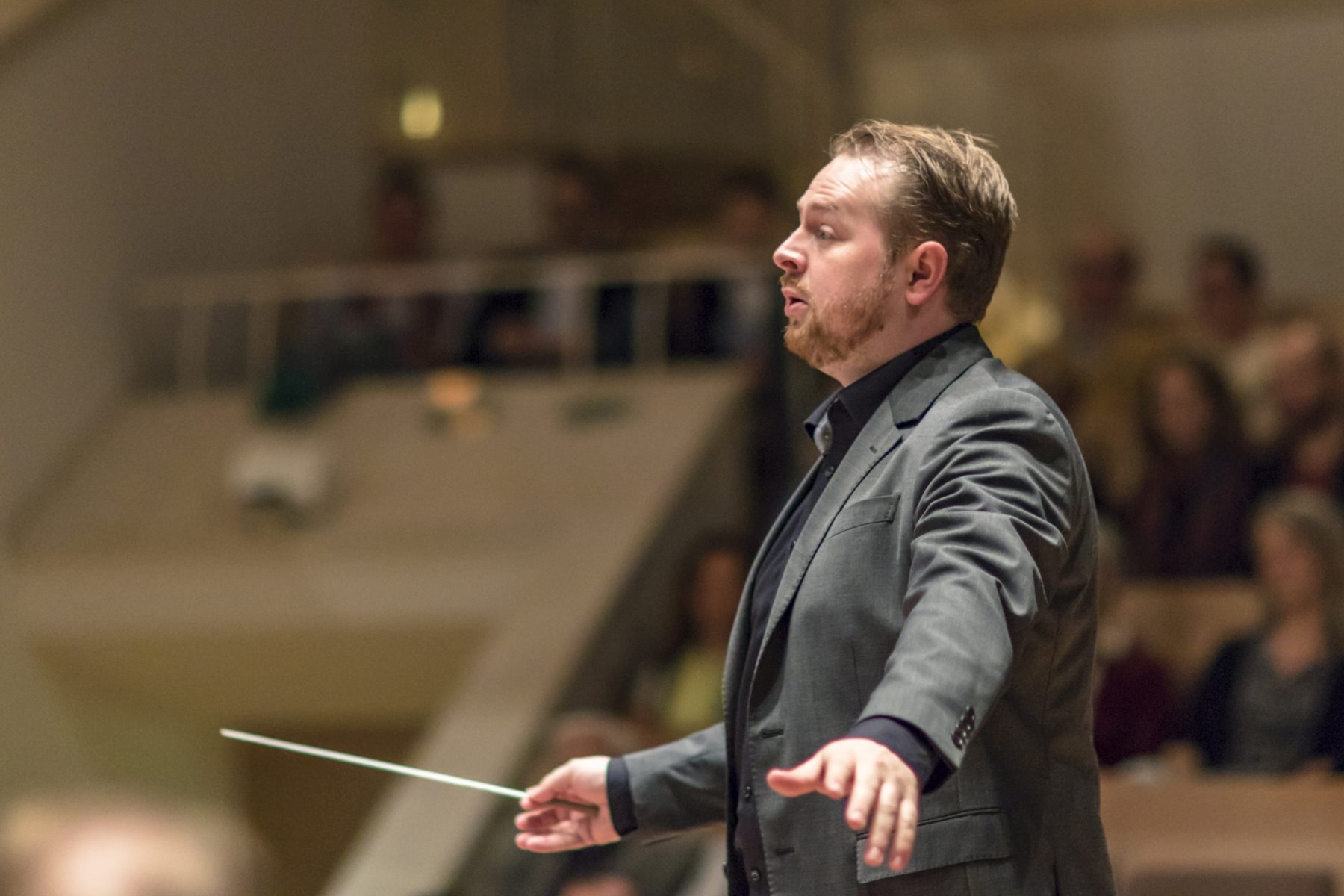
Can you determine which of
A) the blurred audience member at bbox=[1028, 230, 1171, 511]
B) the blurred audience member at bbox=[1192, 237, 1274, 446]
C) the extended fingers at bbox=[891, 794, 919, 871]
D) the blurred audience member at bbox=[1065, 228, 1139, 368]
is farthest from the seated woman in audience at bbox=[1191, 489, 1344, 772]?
the extended fingers at bbox=[891, 794, 919, 871]

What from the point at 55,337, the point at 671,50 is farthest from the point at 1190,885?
the point at 671,50

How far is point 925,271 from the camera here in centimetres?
145

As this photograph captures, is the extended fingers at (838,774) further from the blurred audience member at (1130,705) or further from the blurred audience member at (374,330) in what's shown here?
the blurred audience member at (374,330)

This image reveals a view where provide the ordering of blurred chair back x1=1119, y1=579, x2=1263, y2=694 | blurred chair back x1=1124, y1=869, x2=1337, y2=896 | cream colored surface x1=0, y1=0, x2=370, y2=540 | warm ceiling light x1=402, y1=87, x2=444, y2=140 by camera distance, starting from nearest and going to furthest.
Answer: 1. blurred chair back x1=1124, y1=869, x2=1337, y2=896
2. blurred chair back x1=1119, y1=579, x2=1263, y2=694
3. cream colored surface x1=0, y1=0, x2=370, y2=540
4. warm ceiling light x1=402, y1=87, x2=444, y2=140

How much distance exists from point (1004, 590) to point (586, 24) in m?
7.45

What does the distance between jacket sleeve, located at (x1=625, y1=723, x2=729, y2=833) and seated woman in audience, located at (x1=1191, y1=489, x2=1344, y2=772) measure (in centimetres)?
228

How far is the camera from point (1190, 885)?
3.27 m

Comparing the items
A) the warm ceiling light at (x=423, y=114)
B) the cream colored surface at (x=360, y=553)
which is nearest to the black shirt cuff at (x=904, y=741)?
the cream colored surface at (x=360, y=553)

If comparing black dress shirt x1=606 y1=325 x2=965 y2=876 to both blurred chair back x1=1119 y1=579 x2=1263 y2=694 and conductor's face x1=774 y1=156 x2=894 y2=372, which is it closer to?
conductor's face x1=774 y1=156 x2=894 y2=372

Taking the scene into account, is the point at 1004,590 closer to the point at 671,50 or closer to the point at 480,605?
the point at 480,605

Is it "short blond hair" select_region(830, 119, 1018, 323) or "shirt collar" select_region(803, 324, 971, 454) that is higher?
"short blond hair" select_region(830, 119, 1018, 323)

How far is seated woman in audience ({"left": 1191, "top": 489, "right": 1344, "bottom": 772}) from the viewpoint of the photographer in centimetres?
354

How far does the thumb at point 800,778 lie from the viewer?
112 cm

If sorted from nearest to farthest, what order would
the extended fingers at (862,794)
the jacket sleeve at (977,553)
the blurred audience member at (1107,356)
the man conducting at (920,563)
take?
the extended fingers at (862,794) < the jacket sleeve at (977,553) < the man conducting at (920,563) < the blurred audience member at (1107,356)
